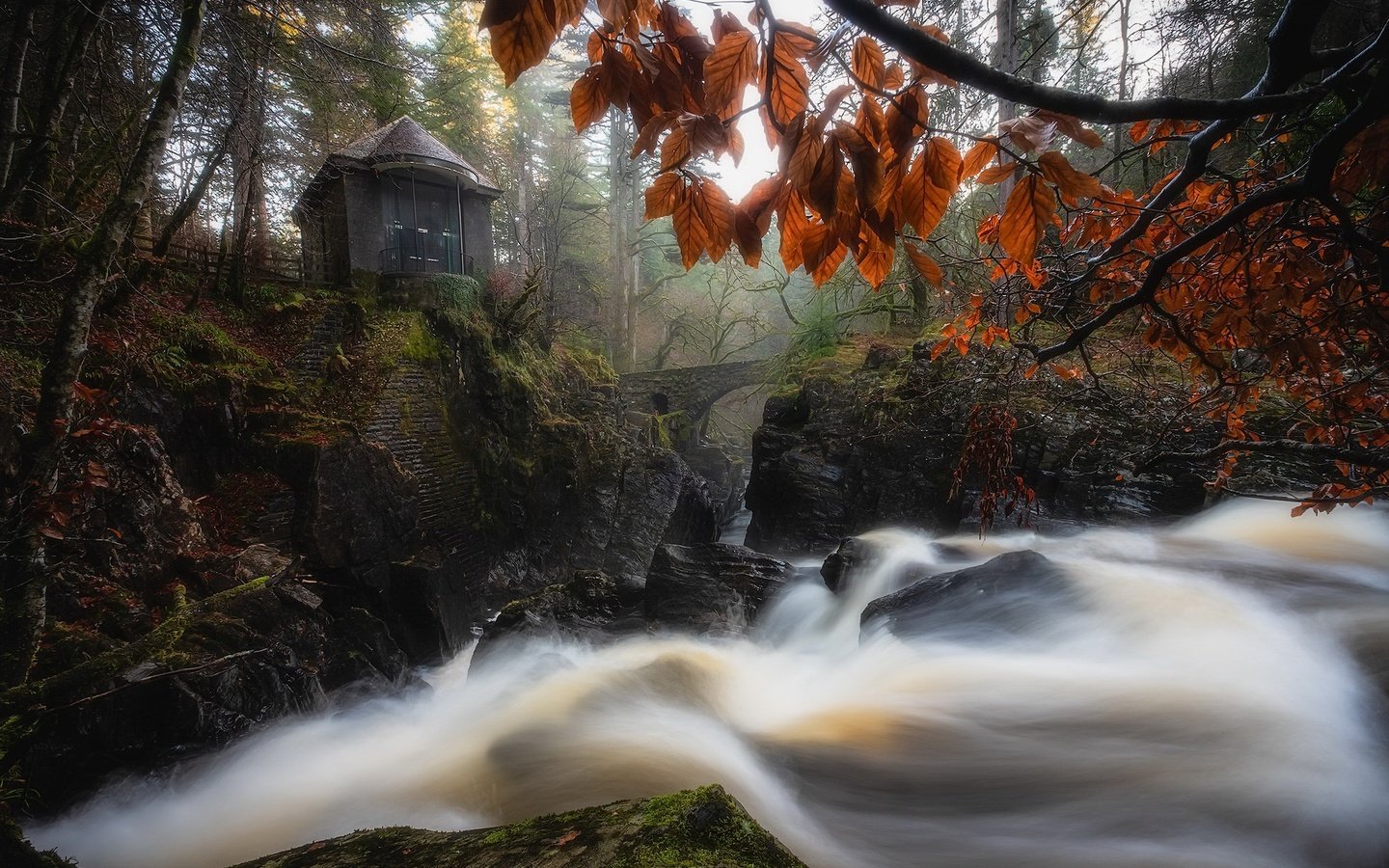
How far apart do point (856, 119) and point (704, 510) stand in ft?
42.1

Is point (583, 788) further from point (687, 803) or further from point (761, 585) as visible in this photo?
point (761, 585)

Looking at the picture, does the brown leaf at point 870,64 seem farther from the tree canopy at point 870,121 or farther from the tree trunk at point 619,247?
the tree trunk at point 619,247

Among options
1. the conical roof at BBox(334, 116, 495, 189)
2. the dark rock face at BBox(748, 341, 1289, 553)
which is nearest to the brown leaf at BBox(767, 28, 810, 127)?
the dark rock face at BBox(748, 341, 1289, 553)

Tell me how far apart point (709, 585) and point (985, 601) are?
11.0ft

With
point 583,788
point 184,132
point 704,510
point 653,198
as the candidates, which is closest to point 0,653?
point 583,788

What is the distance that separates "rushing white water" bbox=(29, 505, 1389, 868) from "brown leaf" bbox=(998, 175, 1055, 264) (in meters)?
2.57

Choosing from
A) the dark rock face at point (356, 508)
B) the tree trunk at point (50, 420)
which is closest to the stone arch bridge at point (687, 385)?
the dark rock face at point (356, 508)

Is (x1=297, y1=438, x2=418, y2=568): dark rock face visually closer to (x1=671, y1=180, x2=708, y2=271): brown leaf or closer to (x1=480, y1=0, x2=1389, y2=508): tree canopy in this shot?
(x1=480, y1=0, x2=1389, y2=508): tree canopy

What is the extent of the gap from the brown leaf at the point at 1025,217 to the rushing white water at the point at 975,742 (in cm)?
257

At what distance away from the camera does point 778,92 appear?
100 cm

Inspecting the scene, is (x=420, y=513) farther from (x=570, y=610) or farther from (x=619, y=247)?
(x=619, y=247)

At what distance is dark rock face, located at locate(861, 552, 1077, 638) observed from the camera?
15.4 feet

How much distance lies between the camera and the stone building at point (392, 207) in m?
13.5

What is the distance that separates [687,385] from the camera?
19.8 m
